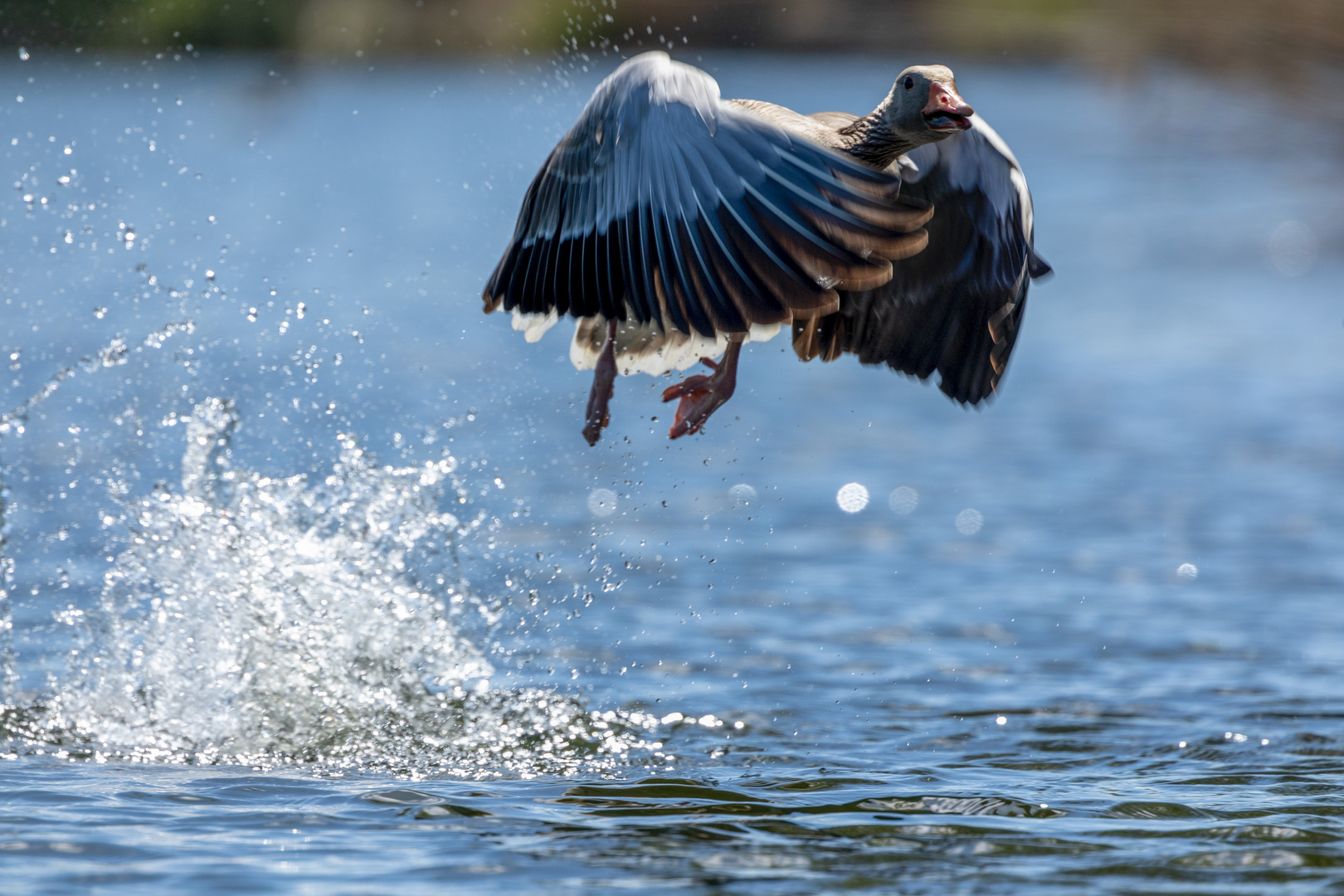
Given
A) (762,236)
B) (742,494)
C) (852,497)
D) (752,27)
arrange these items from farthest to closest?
1. (752,27)
2. (742,494)
3. (852,497)
4. (762,236)

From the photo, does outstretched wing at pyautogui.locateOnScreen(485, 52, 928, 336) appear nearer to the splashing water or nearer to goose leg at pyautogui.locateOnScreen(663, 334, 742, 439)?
goose leg at pyautogui.locateOnScreen(663, 334, 742, 439)

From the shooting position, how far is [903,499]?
11.4m

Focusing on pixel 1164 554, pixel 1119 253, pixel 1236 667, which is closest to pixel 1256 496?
pixel 1164 554

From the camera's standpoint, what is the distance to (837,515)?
35.8 ft

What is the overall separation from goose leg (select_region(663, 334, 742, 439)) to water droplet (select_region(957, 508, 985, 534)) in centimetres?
480

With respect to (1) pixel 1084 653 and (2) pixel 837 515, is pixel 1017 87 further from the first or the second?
(1) pixel 1084 653

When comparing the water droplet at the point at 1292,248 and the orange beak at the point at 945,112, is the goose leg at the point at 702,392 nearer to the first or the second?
the orange beak at the point at 945,112

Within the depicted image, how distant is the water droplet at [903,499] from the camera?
36.6ft

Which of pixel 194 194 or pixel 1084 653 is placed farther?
pixel 194 194

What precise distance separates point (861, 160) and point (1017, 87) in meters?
29.6

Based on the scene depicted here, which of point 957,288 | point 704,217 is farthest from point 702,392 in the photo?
point 704,217

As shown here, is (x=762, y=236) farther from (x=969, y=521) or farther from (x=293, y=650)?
(x=969, y=521)

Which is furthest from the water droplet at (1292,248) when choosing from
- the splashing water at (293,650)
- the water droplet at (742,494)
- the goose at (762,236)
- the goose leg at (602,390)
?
the goose leg at (602,390)

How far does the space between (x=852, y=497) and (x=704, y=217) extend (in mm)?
6477
